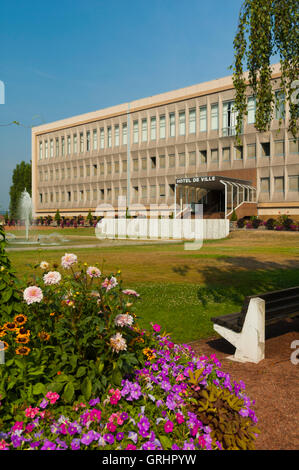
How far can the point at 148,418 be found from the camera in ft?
9.71

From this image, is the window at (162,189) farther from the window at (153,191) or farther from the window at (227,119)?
the window at (227,119)

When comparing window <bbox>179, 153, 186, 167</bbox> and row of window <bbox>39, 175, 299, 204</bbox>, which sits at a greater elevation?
window <bbox>179, 153, 186, 167</bbox>

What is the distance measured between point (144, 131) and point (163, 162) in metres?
6.34

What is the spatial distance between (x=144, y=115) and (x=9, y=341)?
201ft

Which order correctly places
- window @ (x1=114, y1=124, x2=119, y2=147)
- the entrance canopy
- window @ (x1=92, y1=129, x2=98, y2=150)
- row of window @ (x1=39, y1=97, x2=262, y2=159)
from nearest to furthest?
the entrance canopy, row of window @ (x1=39, y1=97, x2=262, y2=159), window @ (x1=114, y1=124, x2=119, y2=147), window @ (x1=92, y1=129, x2=98, y2=150)

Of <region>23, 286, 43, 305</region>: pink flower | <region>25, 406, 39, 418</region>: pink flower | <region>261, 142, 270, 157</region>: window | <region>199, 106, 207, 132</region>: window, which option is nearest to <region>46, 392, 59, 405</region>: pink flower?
<region>25, 406, 39, 418</region>: pink flower

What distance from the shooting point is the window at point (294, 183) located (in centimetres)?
4709

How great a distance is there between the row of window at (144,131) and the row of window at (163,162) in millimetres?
2866

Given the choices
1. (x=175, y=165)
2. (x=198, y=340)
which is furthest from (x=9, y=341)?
(x=175, y=165)

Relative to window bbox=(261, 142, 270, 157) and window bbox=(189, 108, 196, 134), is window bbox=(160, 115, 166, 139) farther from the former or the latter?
window bbox=(261, 142, 270, 157)

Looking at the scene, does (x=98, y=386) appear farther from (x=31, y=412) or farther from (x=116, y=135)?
(x=116, y=135)

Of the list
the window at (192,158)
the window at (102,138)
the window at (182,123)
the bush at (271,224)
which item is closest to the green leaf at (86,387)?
the bush at (271,224)

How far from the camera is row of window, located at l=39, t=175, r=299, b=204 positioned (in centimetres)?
Result: 4825

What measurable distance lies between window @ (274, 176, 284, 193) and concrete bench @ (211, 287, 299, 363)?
1784 inches
